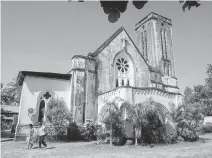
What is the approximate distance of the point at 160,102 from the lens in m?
19.2

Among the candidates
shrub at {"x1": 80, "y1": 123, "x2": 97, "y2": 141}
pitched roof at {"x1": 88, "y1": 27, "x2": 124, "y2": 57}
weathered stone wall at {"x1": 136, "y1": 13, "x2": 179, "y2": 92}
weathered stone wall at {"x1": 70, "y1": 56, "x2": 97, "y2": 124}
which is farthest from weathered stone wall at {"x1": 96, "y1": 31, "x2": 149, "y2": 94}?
weathered stone wall at {"x1": 136, "y1": 13, "x2": 179, "y2": 92}

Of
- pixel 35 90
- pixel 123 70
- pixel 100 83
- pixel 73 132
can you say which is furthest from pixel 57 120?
pixel 123 70

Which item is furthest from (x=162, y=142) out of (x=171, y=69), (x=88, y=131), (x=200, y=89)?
(x=200, y=89)

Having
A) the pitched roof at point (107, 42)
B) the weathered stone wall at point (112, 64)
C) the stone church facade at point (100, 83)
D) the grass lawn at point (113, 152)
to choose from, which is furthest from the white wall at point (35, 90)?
the grass lawn at point (113, 152)

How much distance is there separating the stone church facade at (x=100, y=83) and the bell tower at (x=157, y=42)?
0.22 metres

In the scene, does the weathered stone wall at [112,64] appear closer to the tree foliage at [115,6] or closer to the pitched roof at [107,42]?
the pitched roof at [107,42]

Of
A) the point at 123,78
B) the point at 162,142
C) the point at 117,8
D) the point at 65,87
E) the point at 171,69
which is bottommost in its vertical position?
the point at 162,142

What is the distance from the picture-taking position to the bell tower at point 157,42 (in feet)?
105

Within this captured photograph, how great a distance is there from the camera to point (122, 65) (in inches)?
1032

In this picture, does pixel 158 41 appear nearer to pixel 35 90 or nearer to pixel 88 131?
pixel 88 131

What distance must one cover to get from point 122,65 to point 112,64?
1.70 m

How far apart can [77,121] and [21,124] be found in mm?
5370

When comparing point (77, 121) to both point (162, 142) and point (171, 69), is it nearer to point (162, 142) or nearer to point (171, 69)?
point (162, 142)

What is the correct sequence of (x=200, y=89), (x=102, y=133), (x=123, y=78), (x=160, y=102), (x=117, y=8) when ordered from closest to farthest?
1. (x=117, y=8)
2. (x=102, y=133)
3. (x=160, y=102)
4. (x=123, y=78)
5. (x=200, y=89)
